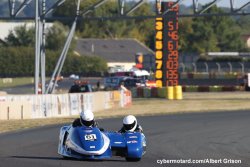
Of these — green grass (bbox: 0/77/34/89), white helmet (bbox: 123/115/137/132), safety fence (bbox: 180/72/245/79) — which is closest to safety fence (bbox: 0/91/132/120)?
white helmet (bbox: 123/115/137/132)

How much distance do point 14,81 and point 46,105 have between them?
51669 millimetres

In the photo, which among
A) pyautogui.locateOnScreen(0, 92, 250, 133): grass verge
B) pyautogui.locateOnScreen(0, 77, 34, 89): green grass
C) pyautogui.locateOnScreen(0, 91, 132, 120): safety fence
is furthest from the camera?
pyautogui.locateOnScreen(0, 77, 34, 89): green grass

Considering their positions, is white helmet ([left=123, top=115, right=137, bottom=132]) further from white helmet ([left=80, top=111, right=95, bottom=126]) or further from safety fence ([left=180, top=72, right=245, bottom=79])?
safety fence ([left=180, top=72, right=245, bottom=79])

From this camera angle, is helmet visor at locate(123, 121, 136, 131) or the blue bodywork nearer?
the blue bodywork

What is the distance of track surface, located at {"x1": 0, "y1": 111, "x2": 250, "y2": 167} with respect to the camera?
15742 mm

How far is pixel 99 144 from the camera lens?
15.5 metres

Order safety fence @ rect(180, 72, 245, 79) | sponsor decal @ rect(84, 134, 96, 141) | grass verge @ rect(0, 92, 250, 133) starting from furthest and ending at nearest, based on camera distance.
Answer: safety fence @ rect(180, 72, 245, 79) < grass verge @ rect(0, 92, 250, 133) < sponsor decal @ rect(84, 134, 96, 141)

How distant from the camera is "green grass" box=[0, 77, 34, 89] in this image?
80.2 metres

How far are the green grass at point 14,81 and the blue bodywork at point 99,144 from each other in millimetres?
62480

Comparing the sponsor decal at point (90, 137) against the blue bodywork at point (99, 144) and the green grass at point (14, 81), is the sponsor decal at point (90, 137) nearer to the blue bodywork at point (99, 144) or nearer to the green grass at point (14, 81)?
the blue bodywork at point (99, 144)

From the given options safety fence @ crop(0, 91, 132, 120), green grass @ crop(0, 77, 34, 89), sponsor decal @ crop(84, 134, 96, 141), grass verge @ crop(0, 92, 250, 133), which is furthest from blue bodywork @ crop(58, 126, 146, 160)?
green grass @ crop(0, 77, 34, 89)

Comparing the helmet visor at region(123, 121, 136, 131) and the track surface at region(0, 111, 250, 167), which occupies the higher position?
the helmet visor at region(123, 121, 136, 131)

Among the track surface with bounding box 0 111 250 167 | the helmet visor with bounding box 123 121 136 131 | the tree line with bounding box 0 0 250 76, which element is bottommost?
the track surface with bounding box 0 111 250 167

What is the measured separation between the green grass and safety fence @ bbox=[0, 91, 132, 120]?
41.7m
